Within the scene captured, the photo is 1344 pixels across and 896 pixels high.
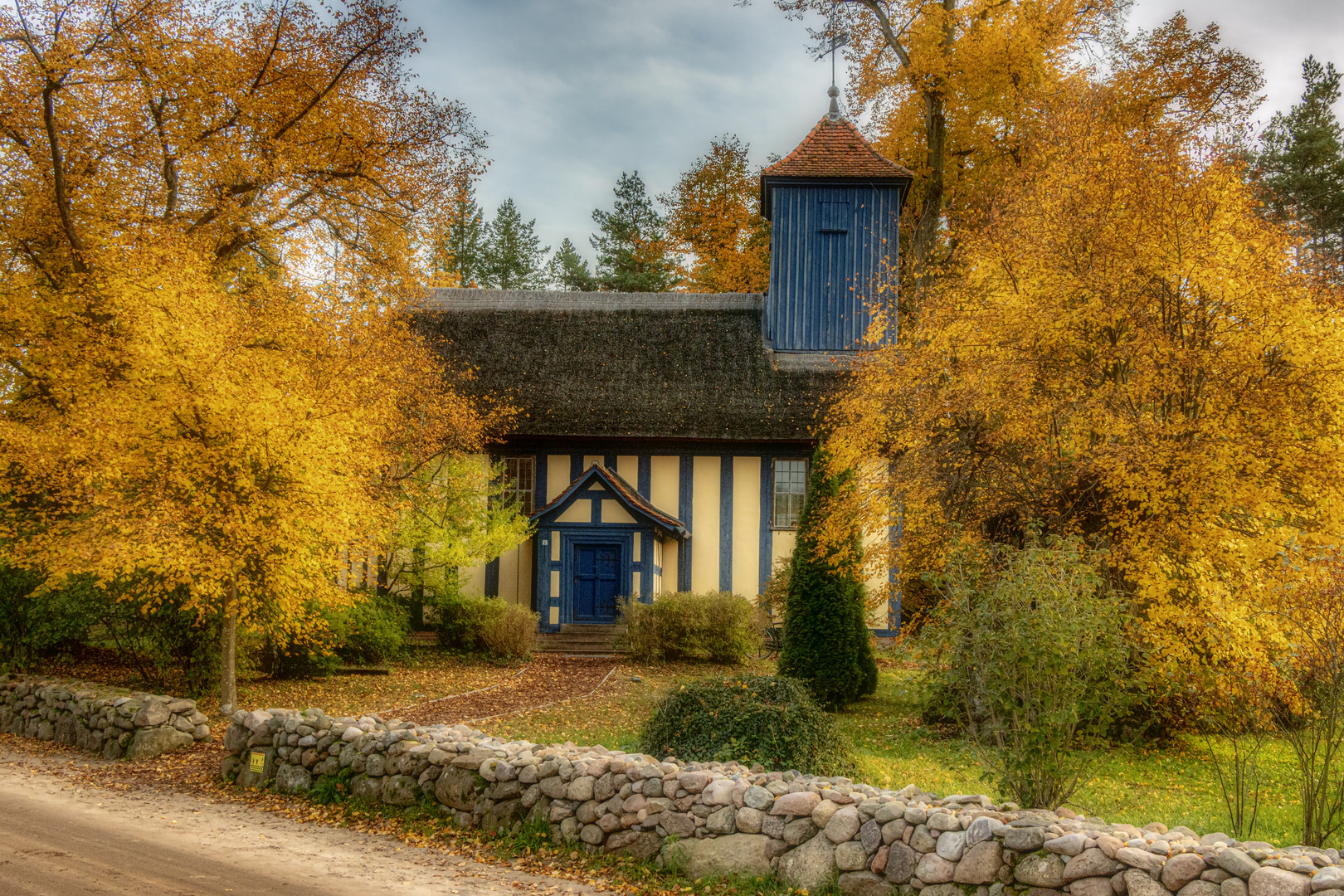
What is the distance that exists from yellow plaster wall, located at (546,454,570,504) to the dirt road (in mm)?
13110

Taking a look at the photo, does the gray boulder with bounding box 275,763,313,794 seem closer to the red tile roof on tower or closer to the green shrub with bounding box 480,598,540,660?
the green shrub with bounding box 480,598,540,660

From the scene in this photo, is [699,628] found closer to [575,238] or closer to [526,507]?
[526,507]

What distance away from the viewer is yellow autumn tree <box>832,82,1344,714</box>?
1059 centimetres

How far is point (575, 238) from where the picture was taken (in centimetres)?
4247

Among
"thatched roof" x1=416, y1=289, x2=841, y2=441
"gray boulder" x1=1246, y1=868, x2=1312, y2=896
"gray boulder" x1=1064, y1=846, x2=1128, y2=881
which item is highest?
"thatched roof" x1=416, y1=289, x2=841, y2=441

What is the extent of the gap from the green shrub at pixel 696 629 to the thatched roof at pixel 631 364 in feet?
13.6

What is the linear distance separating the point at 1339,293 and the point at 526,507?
15.1 meters

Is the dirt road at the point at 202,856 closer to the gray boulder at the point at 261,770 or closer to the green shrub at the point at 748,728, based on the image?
the gray boulder at the point at 261,770

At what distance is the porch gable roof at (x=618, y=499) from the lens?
20.0 meters

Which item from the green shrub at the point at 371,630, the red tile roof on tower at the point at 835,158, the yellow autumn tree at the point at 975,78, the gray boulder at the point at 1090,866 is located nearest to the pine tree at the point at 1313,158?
the yellow autumn tree at the point at 975,78

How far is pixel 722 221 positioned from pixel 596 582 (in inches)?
561

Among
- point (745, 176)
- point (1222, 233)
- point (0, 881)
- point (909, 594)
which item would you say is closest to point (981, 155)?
point (745, 176)

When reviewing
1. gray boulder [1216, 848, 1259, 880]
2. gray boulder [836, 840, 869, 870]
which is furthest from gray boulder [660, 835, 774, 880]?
gray boulder [1216, 848, 1259, 880]

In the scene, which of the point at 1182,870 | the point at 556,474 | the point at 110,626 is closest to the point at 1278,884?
the point at 1182,870
